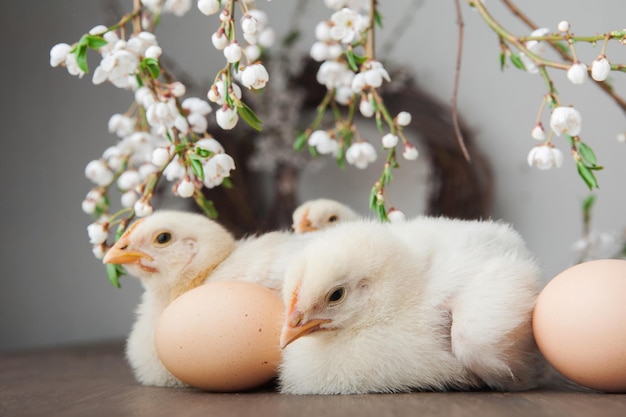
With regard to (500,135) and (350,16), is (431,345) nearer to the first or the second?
(350,16)

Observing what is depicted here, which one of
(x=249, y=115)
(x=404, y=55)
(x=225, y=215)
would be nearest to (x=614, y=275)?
(x=249, y=115)

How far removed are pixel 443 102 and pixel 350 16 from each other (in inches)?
40.7

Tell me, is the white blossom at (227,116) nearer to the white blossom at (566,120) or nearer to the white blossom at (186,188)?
the white blossom at (186,188)

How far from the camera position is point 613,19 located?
1.69 m

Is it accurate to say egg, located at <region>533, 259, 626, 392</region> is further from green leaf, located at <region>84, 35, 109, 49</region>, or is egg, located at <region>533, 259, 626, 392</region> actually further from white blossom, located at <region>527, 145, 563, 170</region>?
green leaf, located at <region>84, 35, 109, 49</region>

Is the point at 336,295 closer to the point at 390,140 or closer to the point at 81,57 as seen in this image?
the point at 390,140

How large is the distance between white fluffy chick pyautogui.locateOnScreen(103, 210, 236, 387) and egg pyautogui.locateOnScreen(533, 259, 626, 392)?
37 cm

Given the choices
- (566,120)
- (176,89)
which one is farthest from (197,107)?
(566,120)

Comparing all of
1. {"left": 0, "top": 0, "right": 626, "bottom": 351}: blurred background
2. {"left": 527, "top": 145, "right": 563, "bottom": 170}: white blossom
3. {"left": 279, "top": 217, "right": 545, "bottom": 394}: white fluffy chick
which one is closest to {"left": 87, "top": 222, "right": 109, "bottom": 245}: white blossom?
{"left": 279, "top": 217, "right": 545, "bottom": 394}: white fluffy chick

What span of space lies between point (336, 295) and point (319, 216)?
12.0 inches

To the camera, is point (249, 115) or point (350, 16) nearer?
point (249, 115)

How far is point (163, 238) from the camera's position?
84 centimetres

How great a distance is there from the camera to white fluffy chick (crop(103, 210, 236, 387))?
2.70 feet

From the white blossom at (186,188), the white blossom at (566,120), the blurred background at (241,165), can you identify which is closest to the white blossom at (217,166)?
the white blossom at (186,188)
